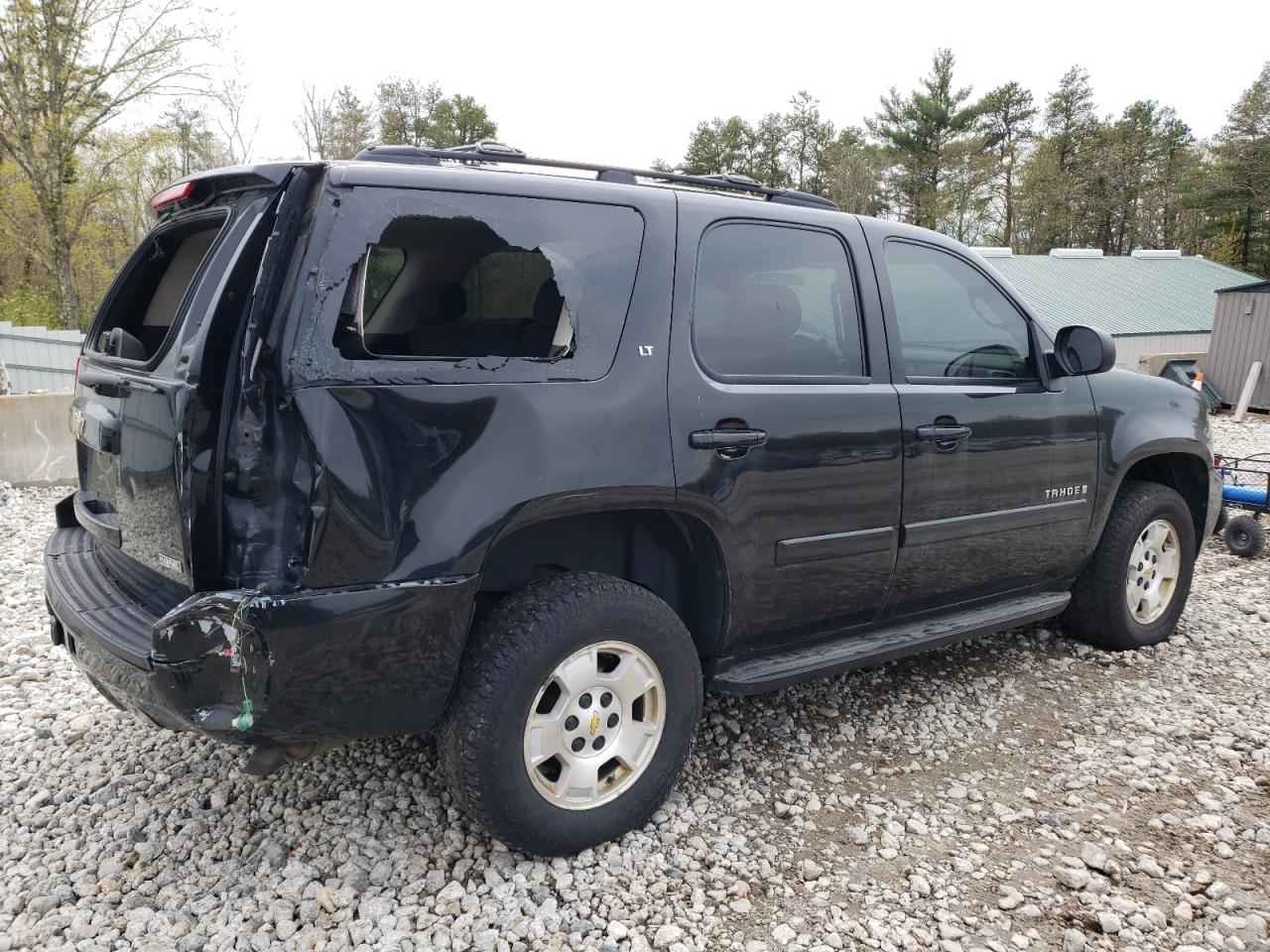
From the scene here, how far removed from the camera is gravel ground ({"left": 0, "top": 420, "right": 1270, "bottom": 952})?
2.54m

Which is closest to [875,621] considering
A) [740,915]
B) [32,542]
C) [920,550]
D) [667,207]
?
[920,550]

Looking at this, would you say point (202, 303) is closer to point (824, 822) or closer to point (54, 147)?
point (824, 822)

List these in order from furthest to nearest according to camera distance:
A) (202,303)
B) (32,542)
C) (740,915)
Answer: (32,542)
(740,915)
(202,303)

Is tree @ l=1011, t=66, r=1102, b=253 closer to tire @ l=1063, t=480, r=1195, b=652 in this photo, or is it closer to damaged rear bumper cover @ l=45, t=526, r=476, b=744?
tire @ l=1063, t=480, r=1195, b=652

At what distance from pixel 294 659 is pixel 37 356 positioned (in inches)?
512

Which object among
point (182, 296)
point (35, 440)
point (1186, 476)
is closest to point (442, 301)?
point (182, 296)

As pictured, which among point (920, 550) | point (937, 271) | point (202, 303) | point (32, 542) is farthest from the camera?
point (32, 542)

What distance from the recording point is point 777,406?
3.05 metres

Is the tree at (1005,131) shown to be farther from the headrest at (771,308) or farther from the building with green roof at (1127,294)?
the headrest at (771,308)

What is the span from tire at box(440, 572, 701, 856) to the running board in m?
0.24

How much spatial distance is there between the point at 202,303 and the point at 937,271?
2722 mm

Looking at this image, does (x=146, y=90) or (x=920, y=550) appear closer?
(x=920, y=550)

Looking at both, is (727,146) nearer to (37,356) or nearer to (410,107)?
(410,107)

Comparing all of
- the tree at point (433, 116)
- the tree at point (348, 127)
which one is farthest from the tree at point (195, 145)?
the tree at point (433, 116)
